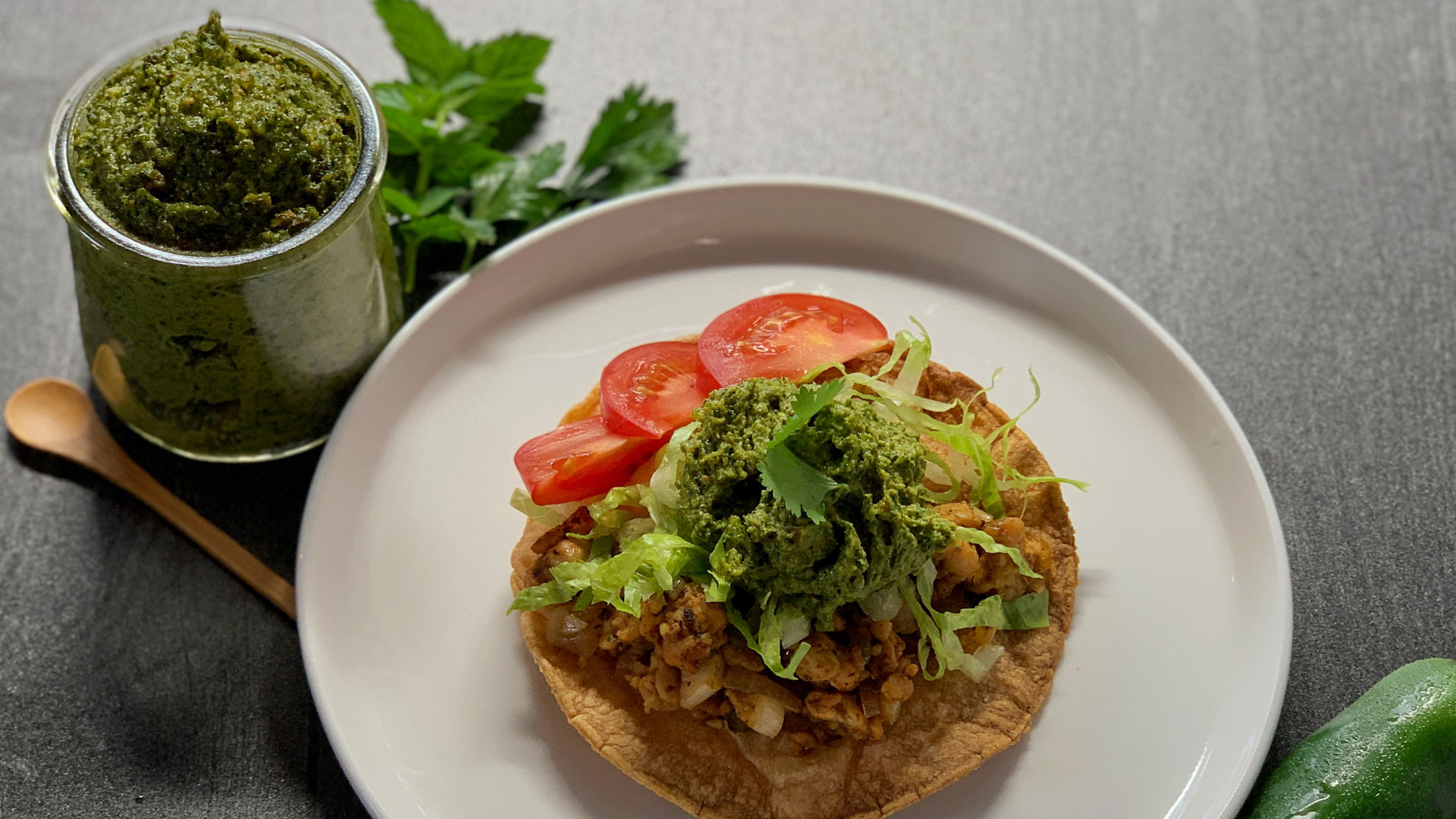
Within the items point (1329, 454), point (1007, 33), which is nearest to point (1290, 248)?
point (1329, 454)

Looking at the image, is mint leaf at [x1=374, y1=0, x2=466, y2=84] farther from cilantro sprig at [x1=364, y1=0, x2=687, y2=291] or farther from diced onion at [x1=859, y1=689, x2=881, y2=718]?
diced onion at [x1=859, y1=689, x2=881, y2=718]

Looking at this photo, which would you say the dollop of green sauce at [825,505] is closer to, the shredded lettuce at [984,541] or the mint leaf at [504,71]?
the shredded lettuce at [984,541]

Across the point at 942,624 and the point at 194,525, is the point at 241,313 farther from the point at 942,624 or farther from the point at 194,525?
the point at 942,624

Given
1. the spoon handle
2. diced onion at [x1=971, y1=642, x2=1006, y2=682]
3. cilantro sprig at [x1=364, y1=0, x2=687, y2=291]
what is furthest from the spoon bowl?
diced onion at [x1=971, y1=642, x2=1006, y2=682]

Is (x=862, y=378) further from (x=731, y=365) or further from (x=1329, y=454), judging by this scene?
(x=1329, y=454)

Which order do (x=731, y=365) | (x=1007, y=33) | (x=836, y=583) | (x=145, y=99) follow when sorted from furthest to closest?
(x=1007, y=33)
(x=731, y=365)
(x=145, y=99)
(x=836, y=583)

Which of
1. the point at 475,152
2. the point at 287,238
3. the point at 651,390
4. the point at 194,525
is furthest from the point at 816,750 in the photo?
the point at 475,152
